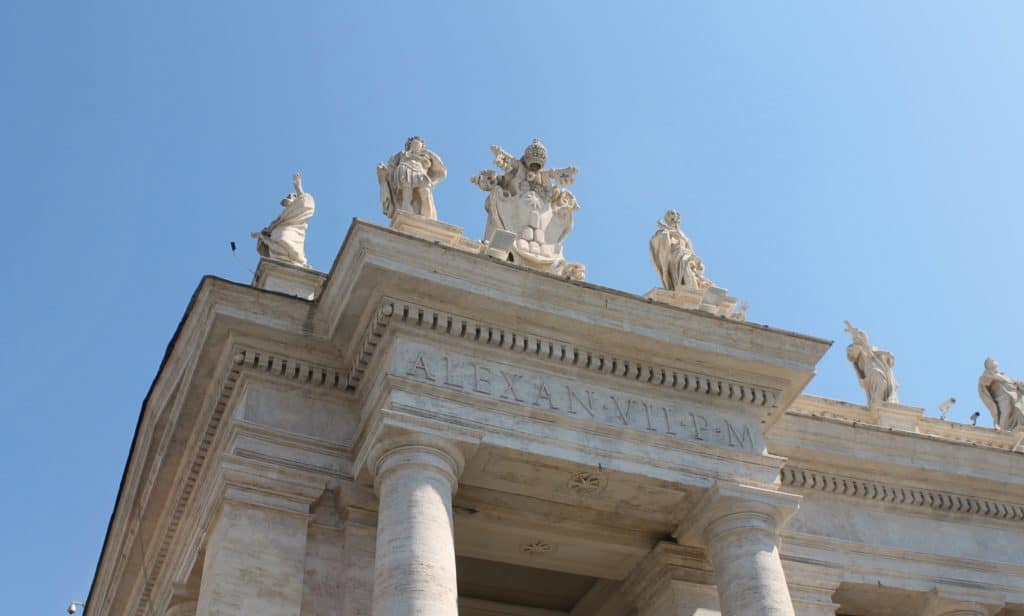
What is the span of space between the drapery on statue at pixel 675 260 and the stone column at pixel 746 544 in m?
4.06

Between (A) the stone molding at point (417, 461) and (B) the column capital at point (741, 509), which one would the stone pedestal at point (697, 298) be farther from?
(A) the stone molding at point (417, 461)

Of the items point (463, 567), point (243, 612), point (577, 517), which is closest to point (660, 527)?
point (577, 517)

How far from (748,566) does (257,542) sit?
644 cm

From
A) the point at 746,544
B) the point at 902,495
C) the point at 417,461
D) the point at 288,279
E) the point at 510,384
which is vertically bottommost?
the point at 746,544

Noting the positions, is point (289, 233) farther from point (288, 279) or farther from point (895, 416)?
point (895, 416)

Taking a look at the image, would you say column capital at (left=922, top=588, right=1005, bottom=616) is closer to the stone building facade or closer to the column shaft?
the stone building facade

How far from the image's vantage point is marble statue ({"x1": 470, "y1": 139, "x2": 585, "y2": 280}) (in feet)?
63.9

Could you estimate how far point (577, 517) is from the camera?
1794 cm

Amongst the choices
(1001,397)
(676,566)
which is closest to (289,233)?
(676,566)

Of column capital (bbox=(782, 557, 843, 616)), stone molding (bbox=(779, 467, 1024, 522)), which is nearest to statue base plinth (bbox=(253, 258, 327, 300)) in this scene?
stone molding (bbox=(779, 467, 1024, 522))

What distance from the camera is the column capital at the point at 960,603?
1948cm

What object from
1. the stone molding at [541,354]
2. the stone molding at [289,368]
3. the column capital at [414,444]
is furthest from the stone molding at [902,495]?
the stone molding at [289,368]

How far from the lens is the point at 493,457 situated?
1650 centimetres

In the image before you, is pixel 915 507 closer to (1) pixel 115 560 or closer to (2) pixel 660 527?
(2) pixel 660 527
